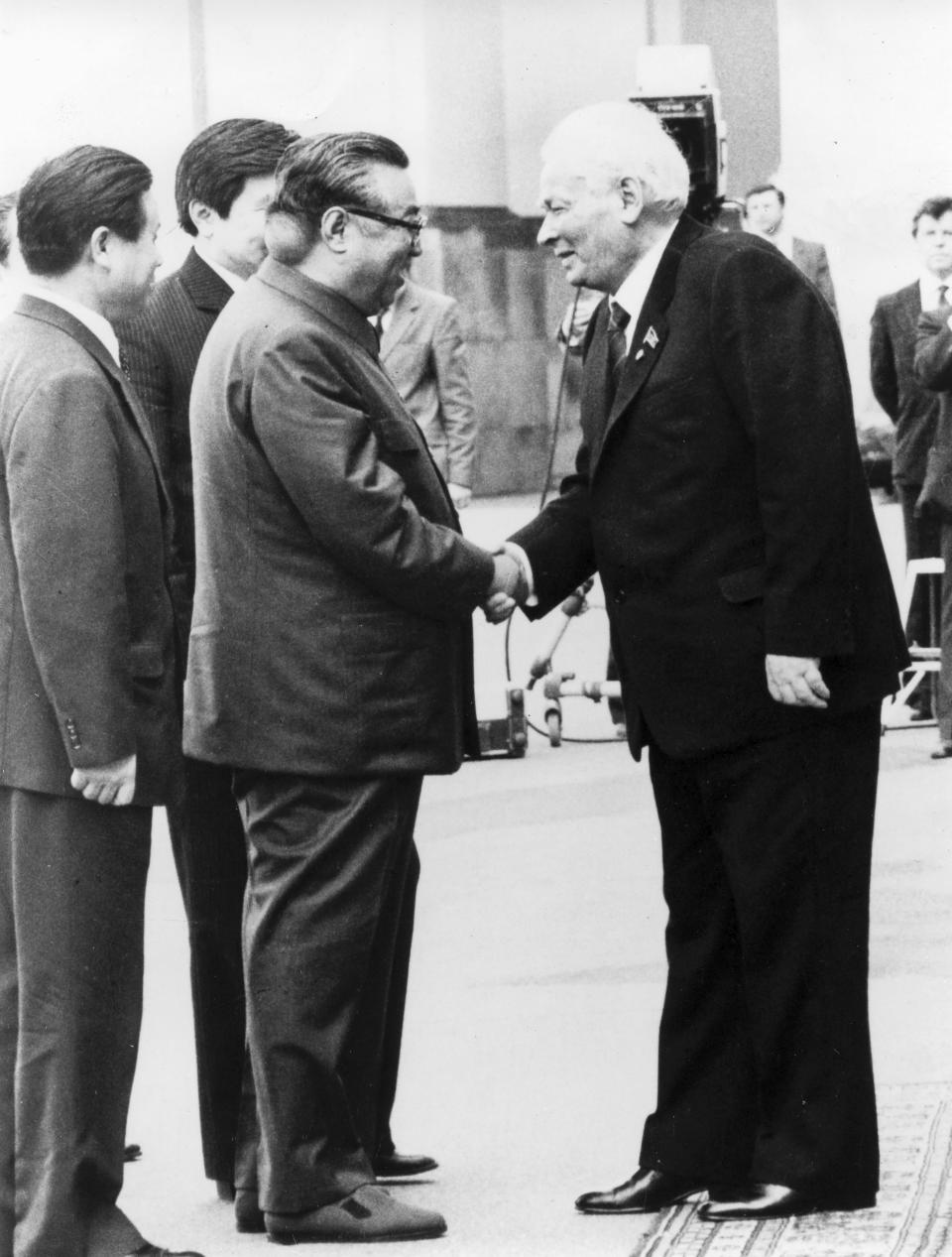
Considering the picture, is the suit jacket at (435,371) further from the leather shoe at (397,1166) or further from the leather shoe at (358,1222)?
the leather shoe at (358,1222)

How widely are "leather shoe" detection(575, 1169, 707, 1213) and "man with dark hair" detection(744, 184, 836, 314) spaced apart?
24.6 ft

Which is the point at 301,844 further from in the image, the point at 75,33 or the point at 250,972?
the point at 75,33

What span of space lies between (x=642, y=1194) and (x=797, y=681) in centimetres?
97

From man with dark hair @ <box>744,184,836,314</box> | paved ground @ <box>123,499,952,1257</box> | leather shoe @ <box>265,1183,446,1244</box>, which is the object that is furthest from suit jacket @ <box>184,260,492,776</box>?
man with dark hair @ <box>744,184,836,314</box>

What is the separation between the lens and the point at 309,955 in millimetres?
4066

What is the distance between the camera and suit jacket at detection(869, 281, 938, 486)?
1028cm

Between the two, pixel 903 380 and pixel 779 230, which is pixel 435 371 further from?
pixel 779 230

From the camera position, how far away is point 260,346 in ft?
13.2

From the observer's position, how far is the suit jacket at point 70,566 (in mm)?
3699

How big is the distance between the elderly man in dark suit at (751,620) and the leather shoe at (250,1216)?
0.56 metres

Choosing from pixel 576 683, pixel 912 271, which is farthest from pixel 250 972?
pixel 912 271

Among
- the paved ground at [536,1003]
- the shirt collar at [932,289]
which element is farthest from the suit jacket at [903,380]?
the paved ground at [536,1003]

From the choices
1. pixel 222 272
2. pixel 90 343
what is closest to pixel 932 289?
pixel 222 272

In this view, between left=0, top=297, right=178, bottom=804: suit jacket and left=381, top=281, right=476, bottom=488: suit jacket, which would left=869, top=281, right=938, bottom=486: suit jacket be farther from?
left=0, top=297, right=178, bottom=804: suit jacket
